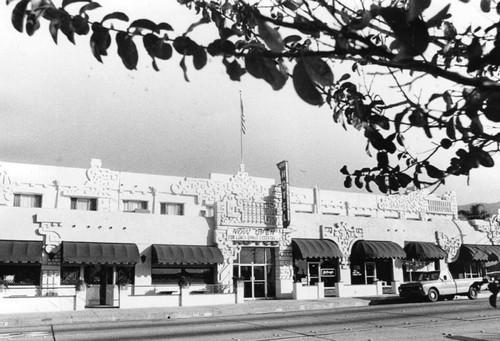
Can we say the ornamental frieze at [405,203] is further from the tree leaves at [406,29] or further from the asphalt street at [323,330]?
the tree leaves at [406,29]

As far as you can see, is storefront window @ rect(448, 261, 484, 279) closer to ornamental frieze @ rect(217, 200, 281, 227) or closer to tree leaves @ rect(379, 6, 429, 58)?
ornamental frieze @ rect(217, 200, 281, 227)

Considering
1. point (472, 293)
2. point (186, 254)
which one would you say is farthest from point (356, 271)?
point (186, 254)

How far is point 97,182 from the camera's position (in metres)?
27.9

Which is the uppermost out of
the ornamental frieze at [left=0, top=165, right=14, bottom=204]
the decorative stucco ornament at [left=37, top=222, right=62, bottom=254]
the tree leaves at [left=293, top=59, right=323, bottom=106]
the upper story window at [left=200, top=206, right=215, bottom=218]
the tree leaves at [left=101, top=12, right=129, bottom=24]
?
the ornamental frieze at [left=0, top=165, right=14, bottom=204]

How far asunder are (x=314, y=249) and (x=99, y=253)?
37.6ft

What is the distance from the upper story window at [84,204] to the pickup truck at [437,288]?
15987mm

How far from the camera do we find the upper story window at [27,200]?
26578mm

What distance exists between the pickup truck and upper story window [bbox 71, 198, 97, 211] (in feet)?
52.5

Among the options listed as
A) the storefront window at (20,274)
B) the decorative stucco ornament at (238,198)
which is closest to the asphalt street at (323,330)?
the storefront window at (20,274)

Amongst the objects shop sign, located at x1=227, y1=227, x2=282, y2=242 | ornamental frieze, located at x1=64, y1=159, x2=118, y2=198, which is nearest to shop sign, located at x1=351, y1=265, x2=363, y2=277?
shop sign, located at x1=227, y1=227, x2=282, y2=242

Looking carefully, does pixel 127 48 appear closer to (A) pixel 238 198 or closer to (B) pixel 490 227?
(A) pixel 238 198

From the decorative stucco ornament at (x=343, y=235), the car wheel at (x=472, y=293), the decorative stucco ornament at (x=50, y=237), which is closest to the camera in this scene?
the decorative stucco ornament at (x=50, y=237)

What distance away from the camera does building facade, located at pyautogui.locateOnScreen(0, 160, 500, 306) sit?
24172 mm

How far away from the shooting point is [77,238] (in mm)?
24922
